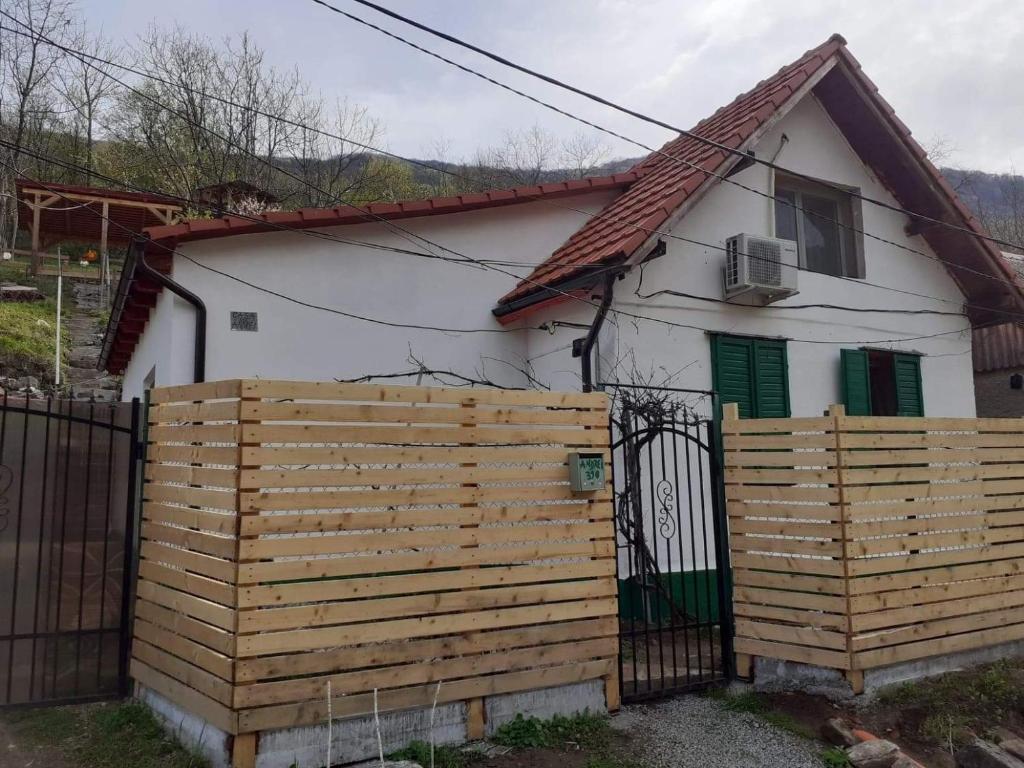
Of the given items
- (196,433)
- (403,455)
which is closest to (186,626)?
(196,433)

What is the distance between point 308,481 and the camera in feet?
12.9

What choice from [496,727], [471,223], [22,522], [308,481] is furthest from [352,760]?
[471,223]

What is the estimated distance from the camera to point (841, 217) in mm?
9789

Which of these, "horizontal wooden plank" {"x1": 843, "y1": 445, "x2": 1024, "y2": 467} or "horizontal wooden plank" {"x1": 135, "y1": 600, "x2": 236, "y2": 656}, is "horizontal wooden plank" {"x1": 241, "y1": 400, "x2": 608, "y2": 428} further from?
"horizontal wooden plank" {"x1": 843, "y1": 445, "x2": 1024, "y2": 467}

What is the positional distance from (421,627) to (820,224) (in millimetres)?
7995

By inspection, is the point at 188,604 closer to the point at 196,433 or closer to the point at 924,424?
the point at 196,433

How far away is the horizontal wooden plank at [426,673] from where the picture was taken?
3.71 meters

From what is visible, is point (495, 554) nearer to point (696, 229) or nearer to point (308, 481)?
point (308, 481)

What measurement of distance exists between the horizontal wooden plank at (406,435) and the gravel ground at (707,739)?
1811 mm

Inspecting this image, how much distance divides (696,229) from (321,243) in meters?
4.06

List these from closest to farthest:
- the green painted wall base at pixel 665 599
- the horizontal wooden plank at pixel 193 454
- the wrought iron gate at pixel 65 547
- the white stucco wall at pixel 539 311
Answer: the horizontal wooden plank at pixel 193 454 → the wrought iron gate at pixel 65 547 → the green painted wall base at pixel 665 599 → the white stucco wall at pixel 539 311

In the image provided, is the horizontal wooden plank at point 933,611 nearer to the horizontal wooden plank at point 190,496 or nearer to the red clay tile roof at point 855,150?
the red clay tile roof at point 855,150

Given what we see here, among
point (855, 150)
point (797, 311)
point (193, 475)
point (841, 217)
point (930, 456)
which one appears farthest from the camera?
point (841, 217)

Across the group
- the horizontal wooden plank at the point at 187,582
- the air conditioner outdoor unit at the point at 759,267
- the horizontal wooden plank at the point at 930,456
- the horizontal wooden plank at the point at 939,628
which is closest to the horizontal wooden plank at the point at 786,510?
the horizontal wooden plank at the point at 930,456
